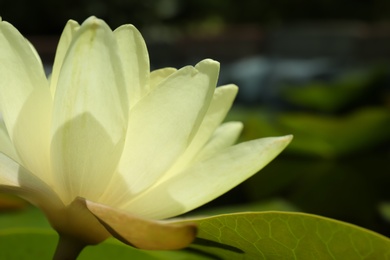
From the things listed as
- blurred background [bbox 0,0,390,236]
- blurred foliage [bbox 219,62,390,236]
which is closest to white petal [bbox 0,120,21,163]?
blurred background [bbox 0,0,390,236]

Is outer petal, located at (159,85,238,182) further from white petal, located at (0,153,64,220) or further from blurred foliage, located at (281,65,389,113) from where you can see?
blurred foliage, located at (281,65,389,113)

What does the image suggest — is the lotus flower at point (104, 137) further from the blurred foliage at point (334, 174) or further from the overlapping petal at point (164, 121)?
the blurred foliage at point (334, 174)

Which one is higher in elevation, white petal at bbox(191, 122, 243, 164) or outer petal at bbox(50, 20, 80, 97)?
outer petal at bbox(50, 20, 80, 97)

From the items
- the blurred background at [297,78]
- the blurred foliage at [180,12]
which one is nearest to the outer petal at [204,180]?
the blurred background at [297,78]

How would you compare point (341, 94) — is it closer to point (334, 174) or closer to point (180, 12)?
point (334, 174)

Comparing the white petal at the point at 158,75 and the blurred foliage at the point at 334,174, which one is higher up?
the white petal at the point at 158,75

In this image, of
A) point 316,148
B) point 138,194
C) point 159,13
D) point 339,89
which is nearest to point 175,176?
point 138,194

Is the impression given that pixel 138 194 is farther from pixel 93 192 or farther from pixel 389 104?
pixel 389 104

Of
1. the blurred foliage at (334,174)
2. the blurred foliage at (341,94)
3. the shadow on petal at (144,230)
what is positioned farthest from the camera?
the blurred foliage at (341,94)
